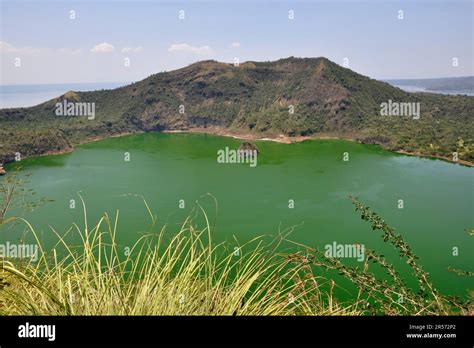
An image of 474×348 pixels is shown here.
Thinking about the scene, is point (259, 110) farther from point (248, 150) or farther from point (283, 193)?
point (283, 193)

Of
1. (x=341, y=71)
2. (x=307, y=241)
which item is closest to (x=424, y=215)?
(x=307, y=241)

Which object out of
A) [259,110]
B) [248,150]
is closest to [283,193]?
[248,150]

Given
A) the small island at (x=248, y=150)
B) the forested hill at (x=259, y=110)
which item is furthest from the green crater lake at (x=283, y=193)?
the forested hill at (x=259, y=110)

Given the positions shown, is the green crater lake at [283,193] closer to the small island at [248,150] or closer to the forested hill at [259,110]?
the small island at [248,150]

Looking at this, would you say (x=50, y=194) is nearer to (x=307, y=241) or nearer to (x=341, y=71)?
(x=307, y=241)

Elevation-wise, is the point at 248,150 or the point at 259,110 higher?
the point at 259,110

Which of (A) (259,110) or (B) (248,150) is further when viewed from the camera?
(A) (259,110)
